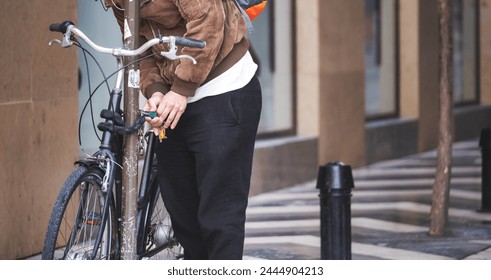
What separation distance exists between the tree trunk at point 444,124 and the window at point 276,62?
3.28 metres

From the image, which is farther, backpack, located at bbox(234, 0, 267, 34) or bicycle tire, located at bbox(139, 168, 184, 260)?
bicycle tire, located at bbox(139, 168, 184, 260)

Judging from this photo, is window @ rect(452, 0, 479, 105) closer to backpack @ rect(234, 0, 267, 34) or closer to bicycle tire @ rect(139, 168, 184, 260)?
bicycle tire @ rect(139, 168, 184, 260)

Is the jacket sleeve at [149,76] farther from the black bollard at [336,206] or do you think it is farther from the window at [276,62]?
the window at [276,62]

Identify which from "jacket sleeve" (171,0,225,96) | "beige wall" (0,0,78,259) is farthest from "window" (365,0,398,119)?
"jacket sleeve" (171,0,225,96)

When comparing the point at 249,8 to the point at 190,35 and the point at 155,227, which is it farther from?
the point at 155,227

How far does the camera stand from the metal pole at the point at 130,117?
12.5 ft

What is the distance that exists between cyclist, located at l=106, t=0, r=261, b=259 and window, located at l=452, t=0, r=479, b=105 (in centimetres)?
1346

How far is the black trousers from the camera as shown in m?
4.21

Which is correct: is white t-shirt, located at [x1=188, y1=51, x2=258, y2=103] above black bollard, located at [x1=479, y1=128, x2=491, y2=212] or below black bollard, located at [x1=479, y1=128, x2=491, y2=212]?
above

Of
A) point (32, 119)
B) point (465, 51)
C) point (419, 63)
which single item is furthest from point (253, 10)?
point (465, 51)

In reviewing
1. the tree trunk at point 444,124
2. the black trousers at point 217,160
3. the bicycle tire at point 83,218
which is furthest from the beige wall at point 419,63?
the black trousers at point 217,160

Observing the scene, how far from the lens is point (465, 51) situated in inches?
716
